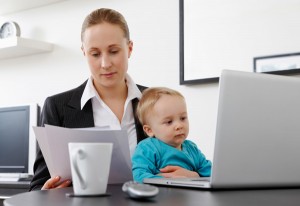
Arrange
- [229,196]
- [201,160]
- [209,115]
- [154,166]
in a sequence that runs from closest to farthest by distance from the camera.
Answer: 1. [229,196]
2. [154,166]
3. [201,160]
4. [209,115]

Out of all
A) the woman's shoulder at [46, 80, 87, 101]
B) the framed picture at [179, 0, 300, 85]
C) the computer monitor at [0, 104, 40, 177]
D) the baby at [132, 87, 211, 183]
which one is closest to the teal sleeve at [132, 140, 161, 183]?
the baby at [132, 87, 211, 183]

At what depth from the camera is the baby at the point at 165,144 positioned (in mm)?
1173

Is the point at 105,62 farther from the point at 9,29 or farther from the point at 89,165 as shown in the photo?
the point at 9,29

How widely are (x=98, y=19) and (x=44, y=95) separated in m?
1.66

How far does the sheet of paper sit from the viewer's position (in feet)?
3.16

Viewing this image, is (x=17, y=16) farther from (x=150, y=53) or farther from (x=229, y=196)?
(x=229, y=196)

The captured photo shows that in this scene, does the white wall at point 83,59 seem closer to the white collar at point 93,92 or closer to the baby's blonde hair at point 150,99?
the white collar at point 93,92

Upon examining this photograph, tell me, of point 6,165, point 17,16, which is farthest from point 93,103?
point 17,16

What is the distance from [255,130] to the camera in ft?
2.76

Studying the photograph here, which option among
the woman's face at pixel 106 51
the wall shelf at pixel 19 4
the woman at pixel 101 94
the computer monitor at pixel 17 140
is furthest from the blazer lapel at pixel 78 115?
the wall shelf at pixel 19 4

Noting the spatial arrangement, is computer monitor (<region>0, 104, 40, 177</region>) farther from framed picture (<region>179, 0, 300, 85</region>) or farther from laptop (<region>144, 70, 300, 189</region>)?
laptop (<region>144, 70, 300, 189</region>)

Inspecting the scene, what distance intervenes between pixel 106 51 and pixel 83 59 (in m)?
1.41

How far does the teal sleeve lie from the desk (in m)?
0.28

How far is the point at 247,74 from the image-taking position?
83 cm
